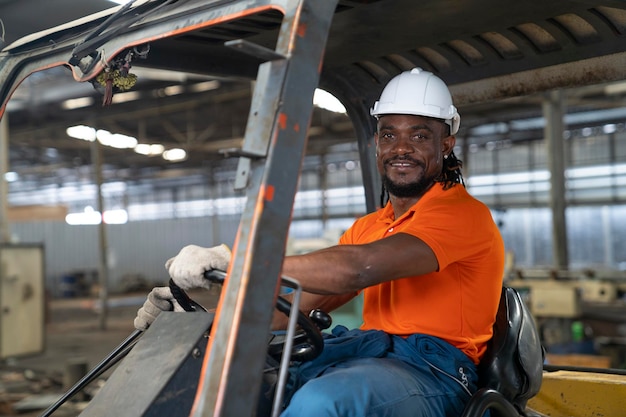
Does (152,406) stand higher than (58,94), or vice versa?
(58,94)

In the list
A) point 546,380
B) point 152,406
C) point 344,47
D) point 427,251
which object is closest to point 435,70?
point 344,47

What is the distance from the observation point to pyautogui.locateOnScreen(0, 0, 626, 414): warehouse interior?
2.67m

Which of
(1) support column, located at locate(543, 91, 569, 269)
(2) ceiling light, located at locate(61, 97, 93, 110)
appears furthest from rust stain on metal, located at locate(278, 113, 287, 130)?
(2) ceiling light, located at locate(61, 97, 93, 110)

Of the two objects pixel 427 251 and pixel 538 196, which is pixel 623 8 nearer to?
pixel 427 251

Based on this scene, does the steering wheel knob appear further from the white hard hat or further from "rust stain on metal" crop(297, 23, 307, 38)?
"rust stain on metal" crop(297, 23, 307, 38)

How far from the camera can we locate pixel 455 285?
2.25m

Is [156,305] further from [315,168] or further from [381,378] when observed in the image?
[315,168]

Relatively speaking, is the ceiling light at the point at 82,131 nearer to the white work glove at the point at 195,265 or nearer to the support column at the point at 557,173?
the support column at the point at 557,173

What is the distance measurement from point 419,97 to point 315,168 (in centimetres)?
2055

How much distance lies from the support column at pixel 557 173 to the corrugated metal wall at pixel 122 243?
11330mm

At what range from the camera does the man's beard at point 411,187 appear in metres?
2.45

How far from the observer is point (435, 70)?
2803 millimetres

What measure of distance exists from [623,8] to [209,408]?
69.4 inches

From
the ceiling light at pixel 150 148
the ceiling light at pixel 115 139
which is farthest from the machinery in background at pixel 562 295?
the ceiling light at pixel 150 148
